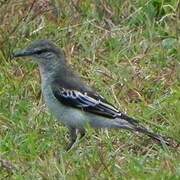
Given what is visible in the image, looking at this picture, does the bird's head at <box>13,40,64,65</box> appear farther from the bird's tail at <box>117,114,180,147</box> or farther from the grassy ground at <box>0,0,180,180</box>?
the bird's tail at <box>117,114,180,147</box>

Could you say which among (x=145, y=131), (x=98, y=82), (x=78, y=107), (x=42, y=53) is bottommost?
(x=98, y=82)

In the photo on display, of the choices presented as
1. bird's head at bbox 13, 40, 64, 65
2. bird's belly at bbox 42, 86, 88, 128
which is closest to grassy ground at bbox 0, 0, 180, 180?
bird's belly at bbox 42, 86, 88, 128

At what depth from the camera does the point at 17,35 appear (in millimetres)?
10492

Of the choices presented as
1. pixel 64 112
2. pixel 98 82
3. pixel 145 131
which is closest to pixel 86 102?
pixel 64 112

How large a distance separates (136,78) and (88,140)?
141 centimetres

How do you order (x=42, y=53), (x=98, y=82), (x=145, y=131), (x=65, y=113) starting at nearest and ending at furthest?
(x=145, y=131) < (x=65, y=113) < (x=42, y=53) < (x=98, y=82)

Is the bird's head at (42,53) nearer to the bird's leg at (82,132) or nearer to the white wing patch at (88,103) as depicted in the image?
the white wing patch at (88,103)

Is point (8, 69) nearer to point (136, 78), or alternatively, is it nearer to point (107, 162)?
point (136, 78)

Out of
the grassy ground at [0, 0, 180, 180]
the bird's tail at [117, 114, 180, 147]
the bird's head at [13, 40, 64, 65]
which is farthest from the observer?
the bird's head at [13, 40, 64, 65]

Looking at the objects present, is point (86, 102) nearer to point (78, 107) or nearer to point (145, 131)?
point (78, 107)

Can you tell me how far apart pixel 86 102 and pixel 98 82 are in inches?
46.5

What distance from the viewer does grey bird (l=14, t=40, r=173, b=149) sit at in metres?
8.43

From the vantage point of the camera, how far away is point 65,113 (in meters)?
8.47

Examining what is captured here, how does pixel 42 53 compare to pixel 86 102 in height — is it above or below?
above
